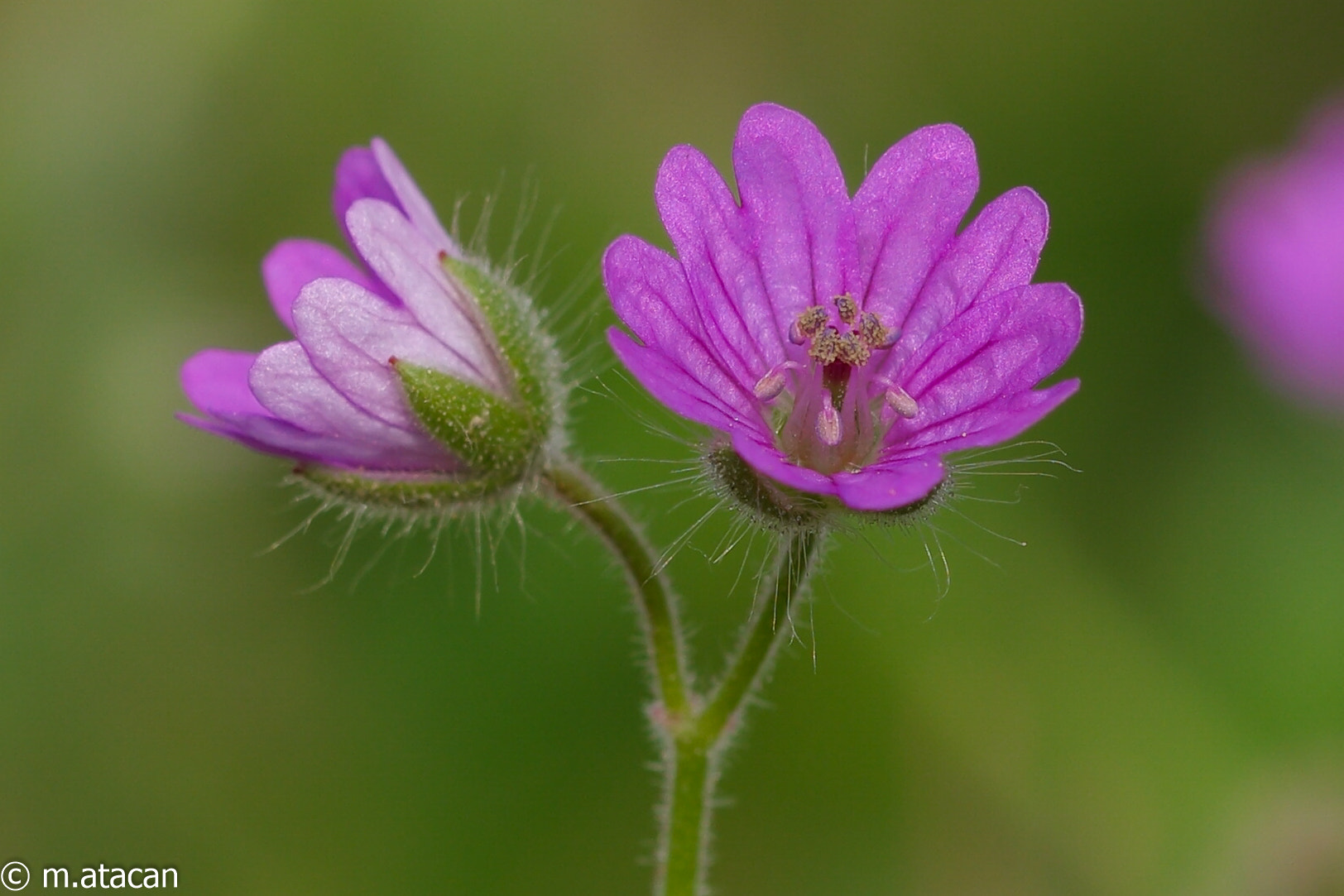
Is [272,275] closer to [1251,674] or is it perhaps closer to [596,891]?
[596,891]

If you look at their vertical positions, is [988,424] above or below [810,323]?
below

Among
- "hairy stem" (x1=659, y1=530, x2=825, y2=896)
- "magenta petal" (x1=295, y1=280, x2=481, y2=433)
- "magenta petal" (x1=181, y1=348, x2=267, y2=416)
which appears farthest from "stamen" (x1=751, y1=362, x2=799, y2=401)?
"magenta petal" (x1=181, y1=348, x2=267, y2=416)

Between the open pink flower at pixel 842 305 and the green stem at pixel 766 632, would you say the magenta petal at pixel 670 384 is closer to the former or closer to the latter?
the open pink flower at pixel 842 305

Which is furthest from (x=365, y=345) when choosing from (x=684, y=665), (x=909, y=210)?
(x=909, y=210)

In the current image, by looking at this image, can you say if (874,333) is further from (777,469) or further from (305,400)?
(305,400)

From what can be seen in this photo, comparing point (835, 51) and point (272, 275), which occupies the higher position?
point (835, 51)

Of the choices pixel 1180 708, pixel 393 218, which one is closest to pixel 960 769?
pixel 1180 708
